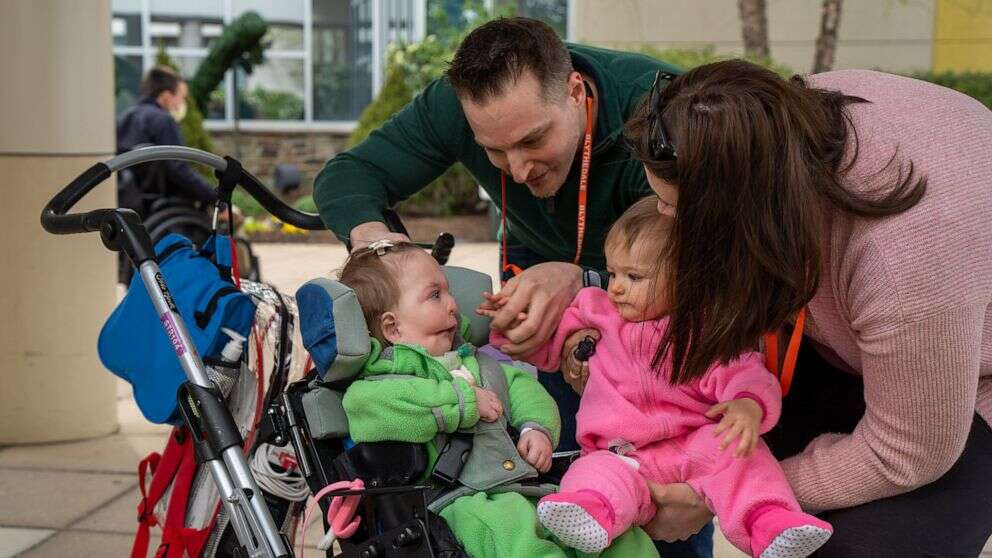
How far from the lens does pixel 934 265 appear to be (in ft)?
6.79

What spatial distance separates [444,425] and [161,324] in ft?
2.95

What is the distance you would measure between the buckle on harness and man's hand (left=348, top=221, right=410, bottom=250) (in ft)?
1.99

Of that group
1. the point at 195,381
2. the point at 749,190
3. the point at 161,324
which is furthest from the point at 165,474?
the point at 749,190

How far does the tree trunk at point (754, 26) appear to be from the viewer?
36.2 feet

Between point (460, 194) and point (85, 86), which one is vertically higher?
point (85, 86)

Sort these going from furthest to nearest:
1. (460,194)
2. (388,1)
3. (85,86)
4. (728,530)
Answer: (388,1), (460,194), (85,86), (728,530)

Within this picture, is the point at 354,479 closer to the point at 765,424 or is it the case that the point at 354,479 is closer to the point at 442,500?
the point at 442,500

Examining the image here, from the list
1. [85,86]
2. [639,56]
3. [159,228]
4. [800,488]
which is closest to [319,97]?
[159,228]

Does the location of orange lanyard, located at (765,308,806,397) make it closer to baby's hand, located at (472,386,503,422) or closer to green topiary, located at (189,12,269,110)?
baby's hand, located at (472,386,503,422)

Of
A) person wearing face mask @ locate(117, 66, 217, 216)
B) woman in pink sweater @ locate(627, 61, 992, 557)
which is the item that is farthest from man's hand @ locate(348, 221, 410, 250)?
person wearing face mask @ locate(117, 66, 217, 216)

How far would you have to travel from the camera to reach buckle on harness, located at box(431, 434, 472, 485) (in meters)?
2.41

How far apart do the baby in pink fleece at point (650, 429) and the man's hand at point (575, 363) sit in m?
0.02

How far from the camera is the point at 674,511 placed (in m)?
2.43

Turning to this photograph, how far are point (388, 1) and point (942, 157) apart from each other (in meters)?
14.7
